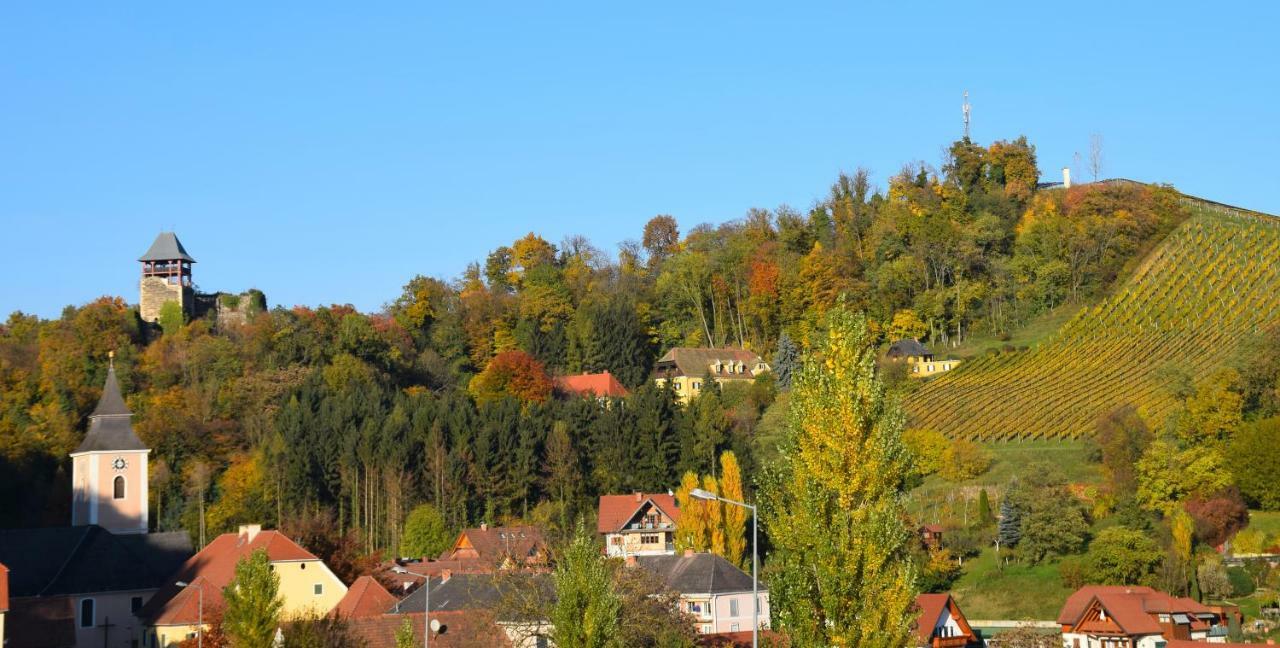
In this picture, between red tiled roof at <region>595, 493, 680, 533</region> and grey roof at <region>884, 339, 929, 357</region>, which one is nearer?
red tiled roof at <region>595, 493, 680, 533</region>

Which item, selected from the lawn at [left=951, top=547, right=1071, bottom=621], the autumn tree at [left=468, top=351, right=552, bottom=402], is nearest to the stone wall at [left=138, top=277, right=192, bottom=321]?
the autumn tree at [left=468, top=351, right=552, bottom=402]

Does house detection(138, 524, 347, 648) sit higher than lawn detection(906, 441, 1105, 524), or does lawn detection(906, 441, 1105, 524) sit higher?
lawn detection(906, 441, 1105, 524)

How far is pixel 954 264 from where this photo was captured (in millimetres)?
124938

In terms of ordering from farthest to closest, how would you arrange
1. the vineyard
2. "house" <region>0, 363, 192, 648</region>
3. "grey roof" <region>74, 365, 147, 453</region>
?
the vineyard < "grey roof" <region>74, 365, 147, 453</region> < "house" <region>0, 363, 192, 648</region>

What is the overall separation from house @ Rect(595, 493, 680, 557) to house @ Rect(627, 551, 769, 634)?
56.4 feet

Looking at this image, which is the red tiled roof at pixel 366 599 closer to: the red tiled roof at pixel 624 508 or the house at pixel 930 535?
the red tiled roof at pixel 624 508

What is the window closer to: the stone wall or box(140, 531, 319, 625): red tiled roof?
box(140, 531, 319, 625): red tiled roof

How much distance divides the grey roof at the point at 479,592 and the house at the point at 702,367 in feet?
175

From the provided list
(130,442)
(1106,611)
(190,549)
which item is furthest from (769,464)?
(130,442)

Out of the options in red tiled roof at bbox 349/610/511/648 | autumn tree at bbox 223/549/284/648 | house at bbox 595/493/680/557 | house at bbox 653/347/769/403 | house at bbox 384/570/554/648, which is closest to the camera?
autumn tree at bbox 223/549/284/648

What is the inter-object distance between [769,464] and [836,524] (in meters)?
2.42

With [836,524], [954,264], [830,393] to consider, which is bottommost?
[836,524]

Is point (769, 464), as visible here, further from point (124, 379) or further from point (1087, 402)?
point (124, 379)

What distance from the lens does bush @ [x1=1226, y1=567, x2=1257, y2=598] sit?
228ft
